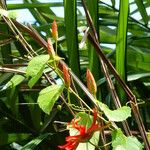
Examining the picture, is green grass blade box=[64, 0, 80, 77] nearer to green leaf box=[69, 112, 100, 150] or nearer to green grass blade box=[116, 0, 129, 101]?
green grass blade box=[116, 0, 129, 101]

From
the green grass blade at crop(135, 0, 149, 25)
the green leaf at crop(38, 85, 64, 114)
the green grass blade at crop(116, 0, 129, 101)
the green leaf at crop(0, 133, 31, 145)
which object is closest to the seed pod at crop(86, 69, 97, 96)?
the green leaf at crop(38, 85, 64, 114)

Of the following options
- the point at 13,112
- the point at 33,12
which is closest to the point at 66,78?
the point at 13,112

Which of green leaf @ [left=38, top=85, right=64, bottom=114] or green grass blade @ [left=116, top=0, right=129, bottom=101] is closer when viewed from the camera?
green leaf @ [left=38, top=85, right=64, bottom=114]

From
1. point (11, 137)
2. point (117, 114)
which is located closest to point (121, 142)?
point (117, 114)

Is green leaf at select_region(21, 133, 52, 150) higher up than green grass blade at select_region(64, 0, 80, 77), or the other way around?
green grass blade at select_region(64, 0, 80, 77)

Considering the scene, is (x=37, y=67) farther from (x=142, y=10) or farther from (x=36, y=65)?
(x=142, y=10)
